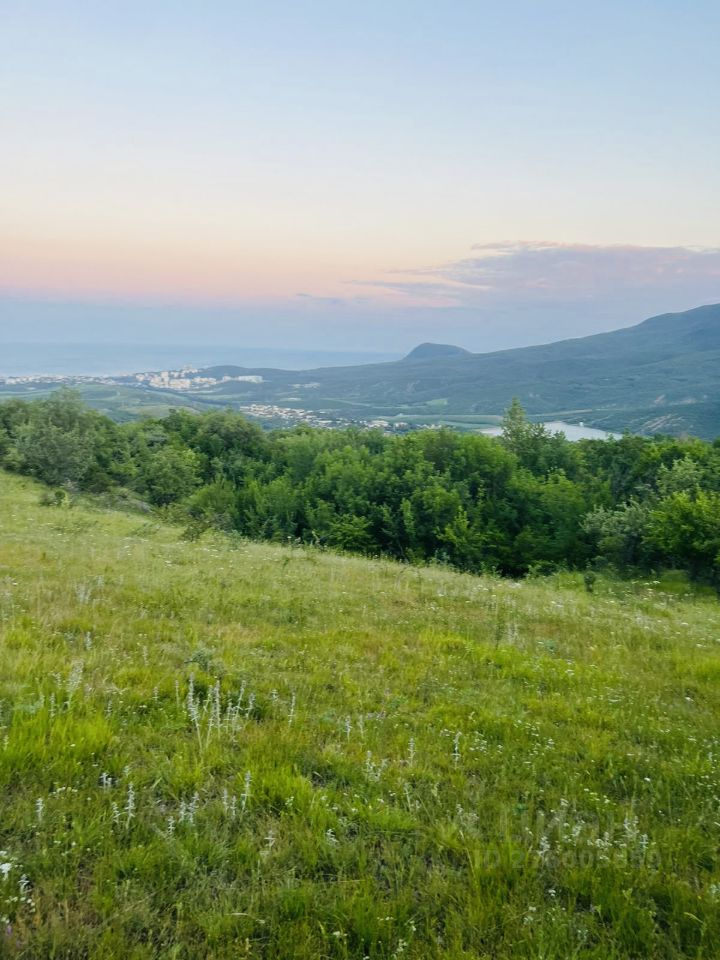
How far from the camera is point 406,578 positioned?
14.9 metres

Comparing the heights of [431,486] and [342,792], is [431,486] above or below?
below

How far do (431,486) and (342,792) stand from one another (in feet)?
164

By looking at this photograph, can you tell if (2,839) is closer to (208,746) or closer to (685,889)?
(208,746)

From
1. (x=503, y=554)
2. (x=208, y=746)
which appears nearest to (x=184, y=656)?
(x=208, y=746)

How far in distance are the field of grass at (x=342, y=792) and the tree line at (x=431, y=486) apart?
31.5 m

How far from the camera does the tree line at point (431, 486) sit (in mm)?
41406

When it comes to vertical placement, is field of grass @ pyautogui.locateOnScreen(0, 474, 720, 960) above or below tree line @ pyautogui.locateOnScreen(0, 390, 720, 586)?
above

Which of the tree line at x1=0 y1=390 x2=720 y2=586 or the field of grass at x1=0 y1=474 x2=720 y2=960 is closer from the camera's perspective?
the field of grass at x1=0 y1=474 x2=720 y2=960

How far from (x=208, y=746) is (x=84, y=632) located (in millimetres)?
3737

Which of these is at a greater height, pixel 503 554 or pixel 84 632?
pixel 84 632

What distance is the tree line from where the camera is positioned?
136 feet

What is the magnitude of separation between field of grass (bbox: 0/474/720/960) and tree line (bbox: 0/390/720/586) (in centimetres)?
3152

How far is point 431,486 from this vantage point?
53.5m

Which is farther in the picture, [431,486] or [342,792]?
[431,486]
